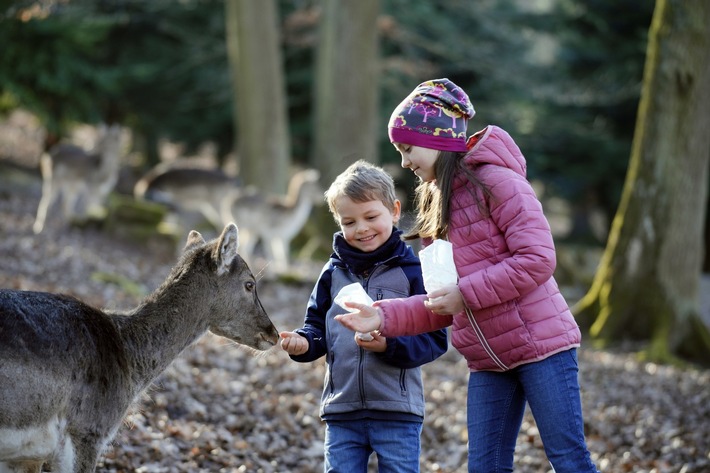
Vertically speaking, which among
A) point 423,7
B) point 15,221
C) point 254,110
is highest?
point 423,7

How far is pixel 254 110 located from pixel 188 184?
3.11 metres

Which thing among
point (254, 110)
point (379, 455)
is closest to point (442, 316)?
point (379, 455)

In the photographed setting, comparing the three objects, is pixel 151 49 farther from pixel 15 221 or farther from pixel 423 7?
pixel 15 221

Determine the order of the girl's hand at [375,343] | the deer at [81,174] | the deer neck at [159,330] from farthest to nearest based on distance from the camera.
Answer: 1. the deer at [81,174]
2. the deer neck at [159,330]
3. the girl's hand at [375,343]

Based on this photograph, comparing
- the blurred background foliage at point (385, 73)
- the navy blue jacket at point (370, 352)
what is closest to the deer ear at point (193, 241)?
the navy blue jacket at point (370, 352)

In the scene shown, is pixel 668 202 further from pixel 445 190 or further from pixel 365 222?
pixel 365 222

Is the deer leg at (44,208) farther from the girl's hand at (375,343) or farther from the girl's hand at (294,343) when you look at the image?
the girl's hand at (375,343)

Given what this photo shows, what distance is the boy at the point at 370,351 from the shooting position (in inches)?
176

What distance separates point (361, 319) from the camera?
4.29m

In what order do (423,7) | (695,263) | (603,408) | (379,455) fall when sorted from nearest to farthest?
(379,455)
(603,408)
(695,263)
(423,7)

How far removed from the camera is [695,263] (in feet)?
43.1

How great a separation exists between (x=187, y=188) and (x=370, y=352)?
1381 cm

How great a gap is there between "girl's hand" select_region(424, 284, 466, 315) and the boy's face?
0.42 meters

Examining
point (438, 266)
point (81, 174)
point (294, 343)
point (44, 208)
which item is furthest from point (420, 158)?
point (81, 174)
